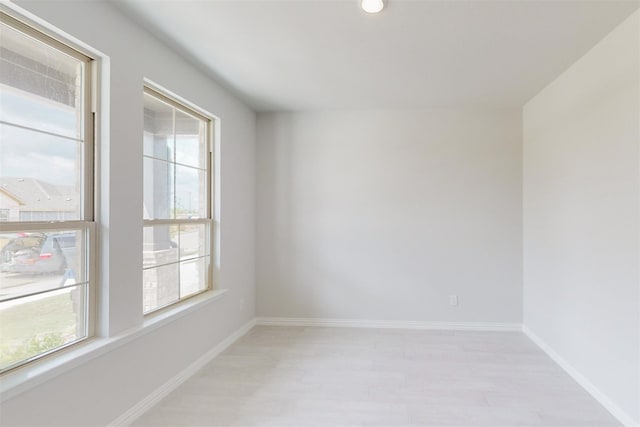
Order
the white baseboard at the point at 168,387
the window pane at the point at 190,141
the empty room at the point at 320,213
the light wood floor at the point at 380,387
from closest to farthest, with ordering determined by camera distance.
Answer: the empty room at the point at 320,213
the white baseboard at the point at 168,387
the light wood floor at the point at 380,387
the window pane at the point at 190,141

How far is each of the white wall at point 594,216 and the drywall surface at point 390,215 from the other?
0.46 meters

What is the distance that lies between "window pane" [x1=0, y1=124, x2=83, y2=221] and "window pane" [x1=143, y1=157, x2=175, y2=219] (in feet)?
1.80

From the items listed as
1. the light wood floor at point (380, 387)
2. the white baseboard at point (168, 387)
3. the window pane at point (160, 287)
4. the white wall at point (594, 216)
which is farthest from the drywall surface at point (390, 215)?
the window pane at point (160, 287)

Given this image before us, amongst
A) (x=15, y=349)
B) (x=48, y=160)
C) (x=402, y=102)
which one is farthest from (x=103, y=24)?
(x=402, y=102)

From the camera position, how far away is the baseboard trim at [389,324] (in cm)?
389

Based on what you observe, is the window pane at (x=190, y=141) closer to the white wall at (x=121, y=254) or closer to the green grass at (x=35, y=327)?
the white wall at (x=121, y=254)

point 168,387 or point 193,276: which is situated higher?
point 193,276

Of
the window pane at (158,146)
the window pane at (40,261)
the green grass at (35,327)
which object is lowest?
the green grass at (35,327)

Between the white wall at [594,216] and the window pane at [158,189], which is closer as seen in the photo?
the white wall at [594,216]

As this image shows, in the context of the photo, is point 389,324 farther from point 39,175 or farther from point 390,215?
point 39,175

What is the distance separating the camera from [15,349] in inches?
62.2

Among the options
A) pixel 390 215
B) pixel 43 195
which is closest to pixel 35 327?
pixel 43 195

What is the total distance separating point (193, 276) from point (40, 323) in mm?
1367

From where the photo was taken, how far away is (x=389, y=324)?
4004 millimetres
